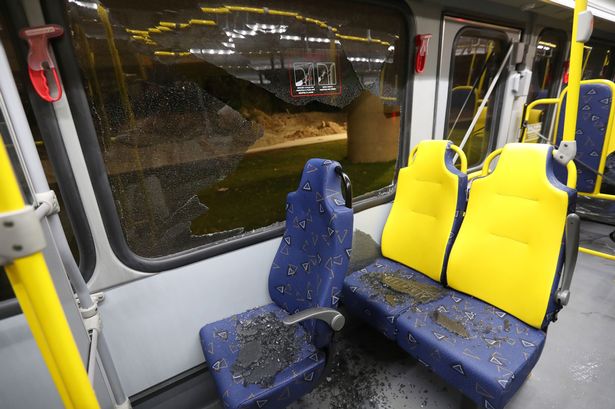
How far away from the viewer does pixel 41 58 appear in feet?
3.27

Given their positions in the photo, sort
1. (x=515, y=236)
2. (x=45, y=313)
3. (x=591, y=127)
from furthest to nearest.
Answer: (x=591, y=127), (x=515, y=236), (x=45, y=313)

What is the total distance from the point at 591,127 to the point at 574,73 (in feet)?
5.22

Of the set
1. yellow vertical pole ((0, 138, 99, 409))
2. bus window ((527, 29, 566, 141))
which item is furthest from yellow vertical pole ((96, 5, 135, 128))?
bus window ((527, 29, 566, 141))

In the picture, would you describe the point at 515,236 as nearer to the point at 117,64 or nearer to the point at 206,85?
the point at 206,85

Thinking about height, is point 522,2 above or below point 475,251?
above

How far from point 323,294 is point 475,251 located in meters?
1.01

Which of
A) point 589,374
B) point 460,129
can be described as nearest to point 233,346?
point 589,374

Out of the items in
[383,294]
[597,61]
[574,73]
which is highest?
[597,61]

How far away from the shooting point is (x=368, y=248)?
225 centimetres

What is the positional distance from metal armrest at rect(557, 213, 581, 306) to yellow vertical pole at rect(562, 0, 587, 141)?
50cm

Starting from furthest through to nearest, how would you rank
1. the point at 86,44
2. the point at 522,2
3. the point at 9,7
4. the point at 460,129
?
the point at 460,129 < the point at 522,2 < the point at 86,44 < the point at 9,7

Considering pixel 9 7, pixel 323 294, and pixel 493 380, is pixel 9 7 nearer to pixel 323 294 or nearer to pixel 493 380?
Result: pixel 323 294

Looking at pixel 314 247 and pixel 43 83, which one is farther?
pixel 314 247

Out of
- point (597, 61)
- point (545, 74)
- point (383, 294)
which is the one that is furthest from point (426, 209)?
point (597, 61)
